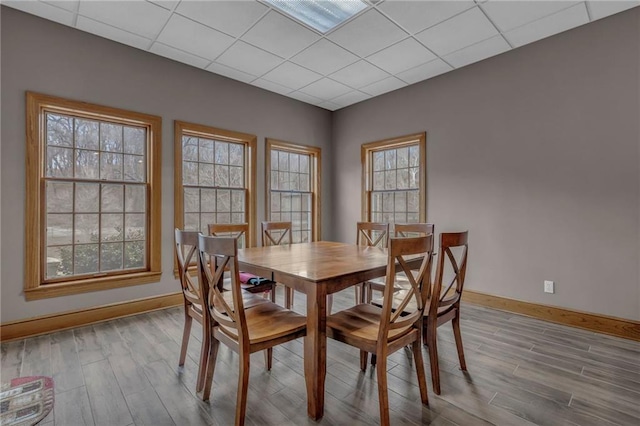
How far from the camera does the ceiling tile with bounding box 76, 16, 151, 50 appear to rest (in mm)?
2904

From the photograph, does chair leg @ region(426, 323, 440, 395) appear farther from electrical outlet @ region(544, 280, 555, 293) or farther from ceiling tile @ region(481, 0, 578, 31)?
ceiling tile @ region(481, 0, 578, 31)

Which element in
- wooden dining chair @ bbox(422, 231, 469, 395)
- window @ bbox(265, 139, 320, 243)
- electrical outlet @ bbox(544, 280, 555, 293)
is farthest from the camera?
window @ bbox(265, 139, 320, 243)

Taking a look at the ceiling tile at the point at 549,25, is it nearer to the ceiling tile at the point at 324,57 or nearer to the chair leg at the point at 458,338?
the ceiling tile at the point at 324,57

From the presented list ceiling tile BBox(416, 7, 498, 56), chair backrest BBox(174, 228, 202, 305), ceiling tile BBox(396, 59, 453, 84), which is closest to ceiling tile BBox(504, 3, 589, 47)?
ceiling tile BBox(416, 7, 498, 56)

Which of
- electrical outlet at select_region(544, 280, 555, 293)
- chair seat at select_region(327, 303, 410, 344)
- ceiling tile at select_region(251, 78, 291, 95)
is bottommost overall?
electrical outlet at select_region(544, 280, 555, 293)

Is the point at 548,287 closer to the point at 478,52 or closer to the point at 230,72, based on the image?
the point at 478,52

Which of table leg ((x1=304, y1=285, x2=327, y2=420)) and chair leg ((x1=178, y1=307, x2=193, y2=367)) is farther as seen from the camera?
chair leg ((x1=178, y1=307, x2=193, y2=367))

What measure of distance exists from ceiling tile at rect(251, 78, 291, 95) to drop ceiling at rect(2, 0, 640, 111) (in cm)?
19

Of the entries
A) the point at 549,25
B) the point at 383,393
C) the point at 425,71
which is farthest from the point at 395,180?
the point at 383,393

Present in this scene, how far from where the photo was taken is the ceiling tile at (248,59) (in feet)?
11.0

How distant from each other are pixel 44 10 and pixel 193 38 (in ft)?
3.96

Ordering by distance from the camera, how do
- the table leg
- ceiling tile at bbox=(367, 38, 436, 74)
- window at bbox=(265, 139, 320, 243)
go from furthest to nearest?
window at bbox=(265, 139, 320, 243) < ceiling tile at bbox=(367, 38, 436, 74) < the table leg

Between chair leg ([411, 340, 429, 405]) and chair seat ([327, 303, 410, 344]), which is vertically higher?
chair seat ([327, 303, 410, 344])

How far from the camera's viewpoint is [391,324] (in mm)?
1633
